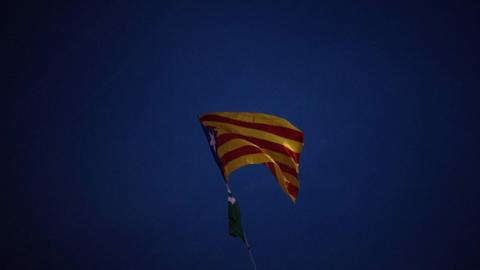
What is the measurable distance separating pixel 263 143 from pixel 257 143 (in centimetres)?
14

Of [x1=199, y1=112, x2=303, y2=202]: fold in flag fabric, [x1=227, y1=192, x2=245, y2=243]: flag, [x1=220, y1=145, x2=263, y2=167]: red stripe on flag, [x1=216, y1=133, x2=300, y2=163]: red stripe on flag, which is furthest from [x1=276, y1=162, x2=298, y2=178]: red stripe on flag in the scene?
[x1=227, y1=192, x2=245, y2=243]: flag

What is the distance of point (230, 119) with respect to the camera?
26.0ft

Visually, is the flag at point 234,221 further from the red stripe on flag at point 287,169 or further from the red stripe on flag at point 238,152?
the red stripe on flag at point 287,169

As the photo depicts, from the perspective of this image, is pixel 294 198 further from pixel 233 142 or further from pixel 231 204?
pixel 233 142

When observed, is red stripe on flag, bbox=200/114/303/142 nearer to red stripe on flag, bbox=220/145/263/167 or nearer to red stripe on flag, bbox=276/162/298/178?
red stripe on flag, bbox=220/145/263/167

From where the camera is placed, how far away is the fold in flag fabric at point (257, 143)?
764 centimetres

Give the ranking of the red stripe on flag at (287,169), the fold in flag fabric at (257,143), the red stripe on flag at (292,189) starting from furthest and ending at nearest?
1. the fold in flag fabric at (257,143)
2. the red stripe on flag at (287,169)
3. the red stripe on flag at (292,189)

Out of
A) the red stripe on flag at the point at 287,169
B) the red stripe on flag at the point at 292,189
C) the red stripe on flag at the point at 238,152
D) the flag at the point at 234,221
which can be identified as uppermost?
the red stripe on flag at the point at 238,152

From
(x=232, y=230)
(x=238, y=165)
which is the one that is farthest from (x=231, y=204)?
(x=238, y=165)

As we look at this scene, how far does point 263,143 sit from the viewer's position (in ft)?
25.5

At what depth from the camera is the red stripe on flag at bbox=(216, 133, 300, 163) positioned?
7688 millimetres

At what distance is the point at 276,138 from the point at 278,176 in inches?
33.6

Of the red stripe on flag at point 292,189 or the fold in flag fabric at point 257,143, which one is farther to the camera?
the fold in flag fabric at point 257,143

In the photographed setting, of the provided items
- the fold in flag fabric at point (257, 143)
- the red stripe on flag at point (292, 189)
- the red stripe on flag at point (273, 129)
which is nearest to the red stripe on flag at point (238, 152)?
the fold in flag fabric at point (257, 143)
